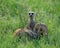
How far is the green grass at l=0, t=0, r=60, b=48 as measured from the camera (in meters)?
7.59

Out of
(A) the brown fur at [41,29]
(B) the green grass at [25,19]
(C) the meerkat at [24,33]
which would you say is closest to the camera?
(B) the green grass at [25,19]

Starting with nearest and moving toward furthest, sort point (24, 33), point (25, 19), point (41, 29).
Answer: point (24, 33) → point (41, 29) → point (25, 19)

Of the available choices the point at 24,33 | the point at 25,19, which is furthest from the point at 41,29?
the point at 25,19

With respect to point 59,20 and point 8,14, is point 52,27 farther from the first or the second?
point 8,14

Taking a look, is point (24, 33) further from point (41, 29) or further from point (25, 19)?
point (25, 19)

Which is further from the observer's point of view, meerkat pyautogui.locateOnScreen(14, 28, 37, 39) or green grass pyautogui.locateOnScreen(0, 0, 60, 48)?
meerkat pyautogui.locateOnScreen(14, 28, 37, 39)

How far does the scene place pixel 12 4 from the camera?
31.8ft

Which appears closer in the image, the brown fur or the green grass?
the green grass

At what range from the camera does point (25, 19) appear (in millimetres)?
8859

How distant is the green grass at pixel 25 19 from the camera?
299 inches

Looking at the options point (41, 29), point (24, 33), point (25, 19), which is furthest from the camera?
point (25, 19)

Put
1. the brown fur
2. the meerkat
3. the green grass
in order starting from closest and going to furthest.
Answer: the green grass
the meerkat
the brown fur

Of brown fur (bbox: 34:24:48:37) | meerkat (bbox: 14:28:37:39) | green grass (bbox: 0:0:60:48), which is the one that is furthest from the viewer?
brown fur (bbox: 34:24:48:37)

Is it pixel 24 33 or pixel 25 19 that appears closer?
pixel 24 33
